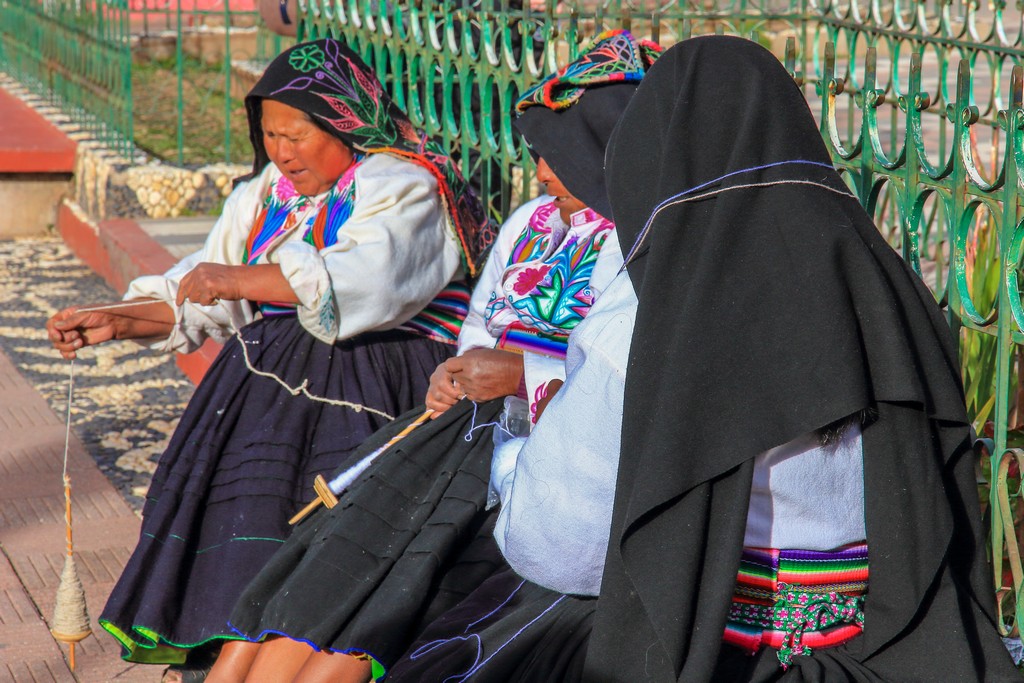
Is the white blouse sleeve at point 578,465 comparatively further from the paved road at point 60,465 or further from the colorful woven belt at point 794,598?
the paved road at point 60,465

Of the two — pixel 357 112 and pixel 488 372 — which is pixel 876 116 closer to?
pixel 357 112

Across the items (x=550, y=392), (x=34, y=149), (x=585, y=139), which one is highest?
(x=585, y=139)

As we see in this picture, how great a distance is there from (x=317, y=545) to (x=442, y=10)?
2002 millimetres

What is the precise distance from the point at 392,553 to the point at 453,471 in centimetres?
20

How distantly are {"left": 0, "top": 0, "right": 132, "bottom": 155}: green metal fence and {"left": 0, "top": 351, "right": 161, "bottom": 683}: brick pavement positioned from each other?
3.09 m

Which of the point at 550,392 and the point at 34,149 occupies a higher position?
the point at 550,392

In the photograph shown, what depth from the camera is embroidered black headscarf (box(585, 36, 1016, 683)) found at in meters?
1.82

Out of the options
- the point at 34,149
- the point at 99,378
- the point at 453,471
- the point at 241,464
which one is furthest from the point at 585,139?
the point at 34,149

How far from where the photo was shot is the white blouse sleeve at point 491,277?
2945 mm

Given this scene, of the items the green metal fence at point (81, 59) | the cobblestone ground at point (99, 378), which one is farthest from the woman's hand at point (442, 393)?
the green metal fence at point (81, 59)

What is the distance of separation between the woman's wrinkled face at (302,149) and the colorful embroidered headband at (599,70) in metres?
0.67

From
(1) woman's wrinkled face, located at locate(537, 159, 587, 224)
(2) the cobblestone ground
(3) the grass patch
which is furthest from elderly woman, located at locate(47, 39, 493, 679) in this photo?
(3) the grass patch

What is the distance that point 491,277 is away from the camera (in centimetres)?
301

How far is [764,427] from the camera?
1.82m
